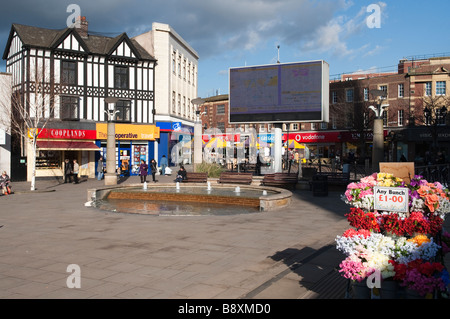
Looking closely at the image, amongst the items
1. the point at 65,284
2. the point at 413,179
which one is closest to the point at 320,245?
the point at 413,179

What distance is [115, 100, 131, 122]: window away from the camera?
3388 cm

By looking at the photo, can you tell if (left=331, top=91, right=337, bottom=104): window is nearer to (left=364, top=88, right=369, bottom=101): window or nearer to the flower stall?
(left=364, top=88, right=369, bottom=101): window

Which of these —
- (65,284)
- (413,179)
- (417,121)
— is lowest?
(65,284)

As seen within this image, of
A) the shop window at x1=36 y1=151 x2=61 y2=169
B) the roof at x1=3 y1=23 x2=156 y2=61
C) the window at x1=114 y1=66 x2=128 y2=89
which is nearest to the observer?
the roof at x1=3 y1=23 x2=156 y2=61

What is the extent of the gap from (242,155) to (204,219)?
2929 cm

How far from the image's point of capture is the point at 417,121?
158ft

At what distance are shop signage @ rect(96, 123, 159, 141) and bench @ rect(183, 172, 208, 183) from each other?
13460 mm

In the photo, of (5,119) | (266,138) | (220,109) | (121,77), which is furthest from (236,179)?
(220,109)

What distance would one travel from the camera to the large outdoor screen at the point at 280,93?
23312 millimetres

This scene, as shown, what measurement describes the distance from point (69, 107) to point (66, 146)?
139 inches

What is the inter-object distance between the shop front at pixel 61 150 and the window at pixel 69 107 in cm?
93

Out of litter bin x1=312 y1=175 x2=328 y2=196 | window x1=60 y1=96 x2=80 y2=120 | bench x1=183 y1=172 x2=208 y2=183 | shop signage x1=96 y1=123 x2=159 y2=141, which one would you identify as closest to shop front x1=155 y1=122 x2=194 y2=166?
shop signage x1=96 y1=123 x2=159 y2=141

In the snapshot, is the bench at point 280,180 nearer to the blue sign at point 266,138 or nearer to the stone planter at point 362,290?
the stone planter at point 362,290
